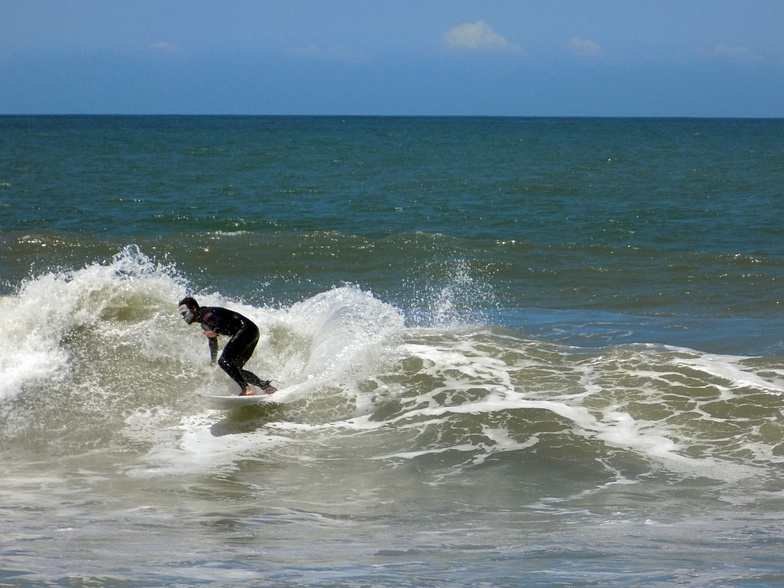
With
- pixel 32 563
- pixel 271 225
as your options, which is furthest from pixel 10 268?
pixel 32 563

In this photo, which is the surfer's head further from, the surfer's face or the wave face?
the wave face

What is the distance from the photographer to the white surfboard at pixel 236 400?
379 inches

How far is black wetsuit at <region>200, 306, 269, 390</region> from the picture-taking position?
9.88m

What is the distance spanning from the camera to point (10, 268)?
18.7 meters

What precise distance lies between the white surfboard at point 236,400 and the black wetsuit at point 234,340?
0.61ft

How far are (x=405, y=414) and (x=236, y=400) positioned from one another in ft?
5.53

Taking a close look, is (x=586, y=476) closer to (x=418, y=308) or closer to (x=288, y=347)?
(x=288, y=347)

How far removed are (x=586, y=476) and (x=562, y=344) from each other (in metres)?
4.09

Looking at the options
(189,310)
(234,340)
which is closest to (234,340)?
(234,340)

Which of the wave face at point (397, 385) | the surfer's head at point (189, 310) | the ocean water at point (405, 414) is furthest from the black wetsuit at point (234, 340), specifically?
the wave face at point (397, 385)

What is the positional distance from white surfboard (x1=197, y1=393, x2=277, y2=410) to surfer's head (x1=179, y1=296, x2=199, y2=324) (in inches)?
32.1

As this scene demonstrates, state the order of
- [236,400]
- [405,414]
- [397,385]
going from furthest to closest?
[397,385] < [405,414] < [236,400]

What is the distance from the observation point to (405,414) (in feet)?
32.4

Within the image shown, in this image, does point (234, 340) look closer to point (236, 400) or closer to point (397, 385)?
point (236, 400)
